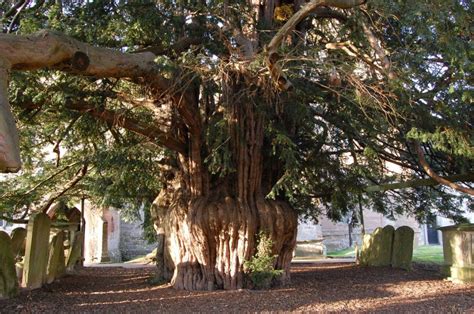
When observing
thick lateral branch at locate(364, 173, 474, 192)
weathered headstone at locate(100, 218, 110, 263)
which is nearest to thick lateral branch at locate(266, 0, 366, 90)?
thick lateral branch at locate(364, 173, 474, 192)

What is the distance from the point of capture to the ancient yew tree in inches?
307

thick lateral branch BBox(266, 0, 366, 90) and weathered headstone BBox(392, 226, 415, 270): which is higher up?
thick lateral branch BBox(266, 0, 366, 90)

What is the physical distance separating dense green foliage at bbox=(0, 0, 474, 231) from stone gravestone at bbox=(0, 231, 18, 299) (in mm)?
2262

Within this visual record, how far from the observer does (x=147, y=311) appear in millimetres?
7539

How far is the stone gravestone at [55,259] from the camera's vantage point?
1155 centimetres

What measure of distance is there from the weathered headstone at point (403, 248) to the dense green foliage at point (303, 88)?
107 inches

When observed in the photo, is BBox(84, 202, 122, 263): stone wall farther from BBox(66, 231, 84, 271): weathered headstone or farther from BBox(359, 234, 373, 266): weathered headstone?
→ BBox(359, 234, 373, 266): weathered headstone

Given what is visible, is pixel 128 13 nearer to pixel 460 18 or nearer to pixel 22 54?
pixel 22 54

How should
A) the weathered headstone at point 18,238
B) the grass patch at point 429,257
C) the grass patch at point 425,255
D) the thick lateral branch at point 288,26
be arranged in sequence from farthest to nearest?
the grass patch at point 425,255 < the grass patch at point 429,257 < the weathered headstone at point 18,238 < the thick lateral branch at point 288,26

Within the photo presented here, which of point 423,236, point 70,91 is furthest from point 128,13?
point 423,236

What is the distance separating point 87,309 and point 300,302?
3.37m

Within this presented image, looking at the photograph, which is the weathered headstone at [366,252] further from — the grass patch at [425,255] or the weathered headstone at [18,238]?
the weathered headstone at [18,238]

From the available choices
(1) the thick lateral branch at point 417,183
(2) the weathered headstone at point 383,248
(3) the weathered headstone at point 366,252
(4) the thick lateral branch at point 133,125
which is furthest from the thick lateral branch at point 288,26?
(3) the weathered headstone at point 366,252

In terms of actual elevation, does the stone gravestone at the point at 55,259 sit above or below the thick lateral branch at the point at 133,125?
below
